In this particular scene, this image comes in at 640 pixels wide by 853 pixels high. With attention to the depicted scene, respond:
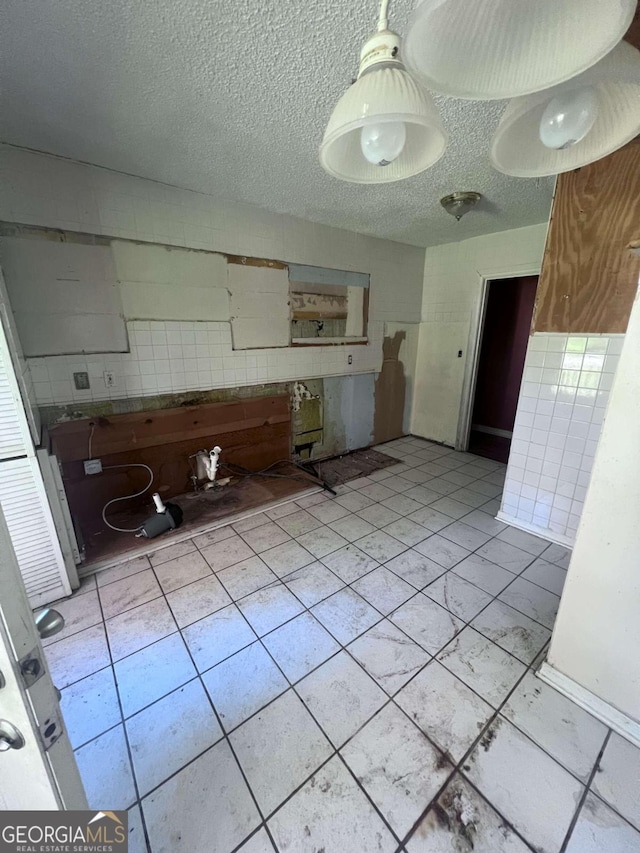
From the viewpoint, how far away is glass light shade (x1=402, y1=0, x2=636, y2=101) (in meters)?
0.64

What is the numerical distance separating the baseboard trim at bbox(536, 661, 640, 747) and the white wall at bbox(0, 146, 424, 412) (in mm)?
2709

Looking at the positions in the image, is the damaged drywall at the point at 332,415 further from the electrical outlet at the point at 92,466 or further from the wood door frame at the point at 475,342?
the electrical outlet at the point at 92,466

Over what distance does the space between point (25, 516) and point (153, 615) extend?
2.67ft

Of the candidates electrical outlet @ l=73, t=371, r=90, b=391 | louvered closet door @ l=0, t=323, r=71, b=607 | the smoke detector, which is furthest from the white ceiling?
electrical outlet @ l=73, t=371, r=90, b=391

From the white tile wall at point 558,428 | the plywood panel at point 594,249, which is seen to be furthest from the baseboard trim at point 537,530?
the plywood panel at point 594,249

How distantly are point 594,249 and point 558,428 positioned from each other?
43.2 inches

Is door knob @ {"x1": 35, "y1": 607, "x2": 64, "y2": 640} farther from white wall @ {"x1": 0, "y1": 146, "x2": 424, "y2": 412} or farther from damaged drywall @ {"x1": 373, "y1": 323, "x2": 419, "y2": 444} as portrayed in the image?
damaged drywall @ {"x1": 373, "y1": 323, "x2": 419, "y2": 444}

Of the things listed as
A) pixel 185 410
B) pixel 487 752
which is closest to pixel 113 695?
pixel 487 752

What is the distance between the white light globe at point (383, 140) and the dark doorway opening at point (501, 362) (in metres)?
3.74

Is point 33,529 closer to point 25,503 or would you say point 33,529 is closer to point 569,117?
point 25,503

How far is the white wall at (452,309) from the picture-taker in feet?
10.8

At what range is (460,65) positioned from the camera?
73 cm

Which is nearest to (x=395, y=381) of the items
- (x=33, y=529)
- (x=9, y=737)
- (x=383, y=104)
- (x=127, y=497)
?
(x=127, y=497)

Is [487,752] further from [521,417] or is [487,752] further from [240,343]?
[240,343]
